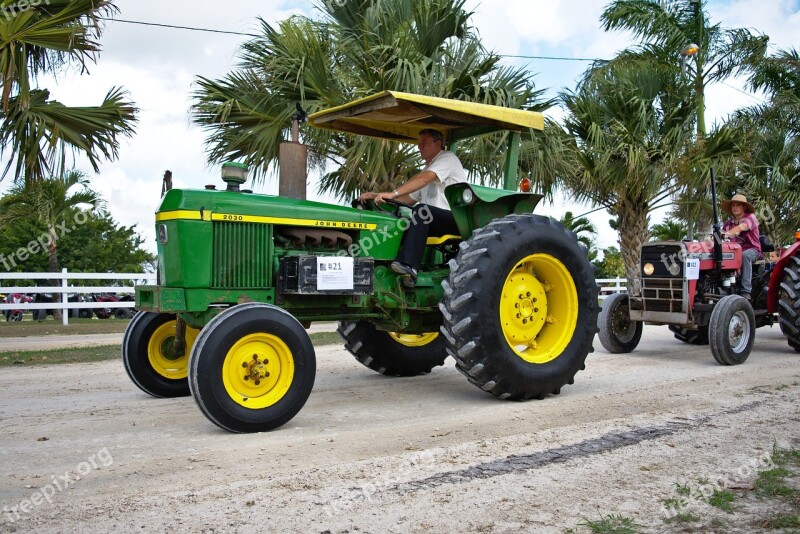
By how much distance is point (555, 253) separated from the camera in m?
5.91

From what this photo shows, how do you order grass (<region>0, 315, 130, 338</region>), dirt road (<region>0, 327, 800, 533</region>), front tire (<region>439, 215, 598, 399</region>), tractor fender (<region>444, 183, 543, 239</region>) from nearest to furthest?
dirt road (<region>0, 327, 800, 533</region>) → front tire (<region>439, 215, 598, 399</region>) → tractor fender (<region>444, 183, 543, 239</region>) → grass (<region>0, 315, 130, 338</region>)

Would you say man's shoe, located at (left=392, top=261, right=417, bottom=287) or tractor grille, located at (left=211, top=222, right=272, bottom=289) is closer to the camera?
tractor grille, located at (left=211, top=222, right=272, bottom=289)

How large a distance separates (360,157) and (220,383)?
7.16m

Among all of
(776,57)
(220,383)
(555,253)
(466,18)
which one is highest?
(776,57)

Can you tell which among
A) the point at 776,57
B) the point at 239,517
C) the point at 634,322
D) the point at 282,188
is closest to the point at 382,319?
the point at 282,188

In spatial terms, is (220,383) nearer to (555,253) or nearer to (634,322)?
(555,253)

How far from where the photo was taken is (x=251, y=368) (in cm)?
453

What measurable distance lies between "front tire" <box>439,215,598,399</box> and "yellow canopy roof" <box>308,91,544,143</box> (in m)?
0.84

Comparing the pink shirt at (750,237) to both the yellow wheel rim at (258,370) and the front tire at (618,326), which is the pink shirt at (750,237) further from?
the yellow wheel rim at (258,370)

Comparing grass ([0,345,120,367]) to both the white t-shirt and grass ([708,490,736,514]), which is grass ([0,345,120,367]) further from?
grass ([708,490,736,514])

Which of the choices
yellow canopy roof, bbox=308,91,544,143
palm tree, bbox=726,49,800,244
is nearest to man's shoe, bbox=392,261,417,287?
yellow canopy roof, bbox=308,91,544,143

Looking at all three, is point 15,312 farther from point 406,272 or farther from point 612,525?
point 612,525

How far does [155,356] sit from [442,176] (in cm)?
275

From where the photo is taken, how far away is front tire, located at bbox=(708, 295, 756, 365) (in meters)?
7.77
